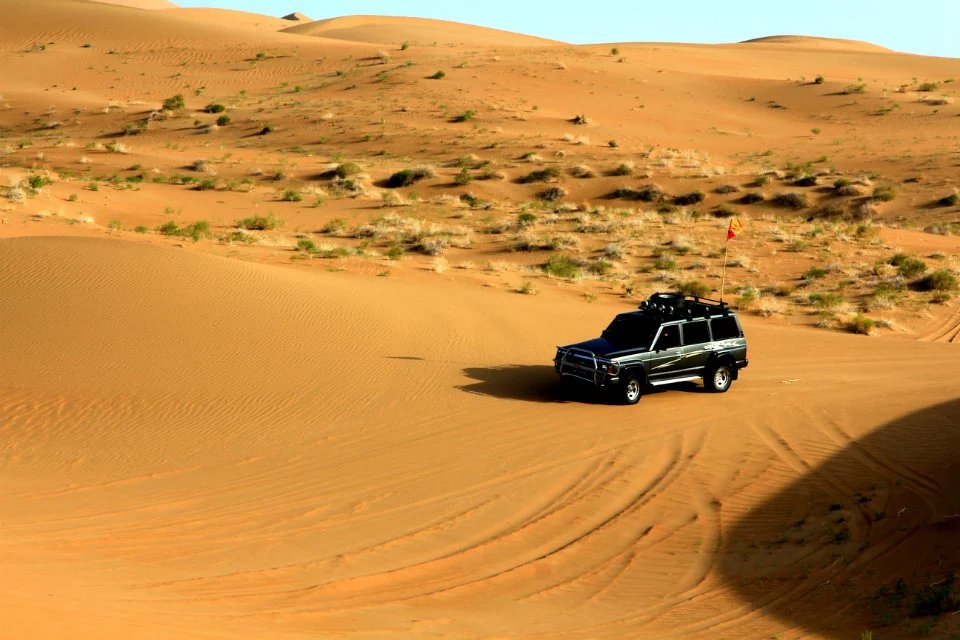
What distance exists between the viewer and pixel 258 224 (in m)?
37.0

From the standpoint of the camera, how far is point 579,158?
167ft

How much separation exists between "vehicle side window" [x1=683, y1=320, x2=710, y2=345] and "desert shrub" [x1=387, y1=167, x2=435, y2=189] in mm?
29806

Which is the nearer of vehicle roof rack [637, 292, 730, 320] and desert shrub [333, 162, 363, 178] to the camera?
vehicle roof rack [637, 292, 730, 320]

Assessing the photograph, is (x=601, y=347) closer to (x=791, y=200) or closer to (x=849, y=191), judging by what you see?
(x=791, y=200)

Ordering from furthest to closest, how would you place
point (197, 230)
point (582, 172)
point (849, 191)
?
1. point (582, 172)
2. point (849, 191)
3. point (197, 230)

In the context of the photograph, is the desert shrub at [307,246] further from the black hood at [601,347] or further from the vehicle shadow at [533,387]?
the black hood at [601,347]

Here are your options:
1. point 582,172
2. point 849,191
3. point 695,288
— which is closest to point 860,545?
point 695,288

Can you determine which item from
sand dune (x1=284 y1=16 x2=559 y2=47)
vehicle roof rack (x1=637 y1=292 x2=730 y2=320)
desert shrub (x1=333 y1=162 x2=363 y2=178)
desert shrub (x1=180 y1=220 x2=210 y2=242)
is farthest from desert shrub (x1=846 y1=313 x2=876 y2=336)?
sand dune (x1=284 y1=16 x2=559 y2=47)

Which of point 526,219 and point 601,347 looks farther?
point 526,219

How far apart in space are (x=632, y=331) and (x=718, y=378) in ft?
6.07

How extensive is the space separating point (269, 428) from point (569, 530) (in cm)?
583

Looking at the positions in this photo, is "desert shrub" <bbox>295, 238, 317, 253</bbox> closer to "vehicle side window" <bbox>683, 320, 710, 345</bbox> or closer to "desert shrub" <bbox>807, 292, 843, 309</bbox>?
"desert shrub" <bbox>807, 292, 843, 309</bbox>

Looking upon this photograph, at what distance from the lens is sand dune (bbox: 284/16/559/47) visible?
4265 inches

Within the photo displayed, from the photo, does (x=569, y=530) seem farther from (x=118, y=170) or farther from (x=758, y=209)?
(x=118, y=170)
